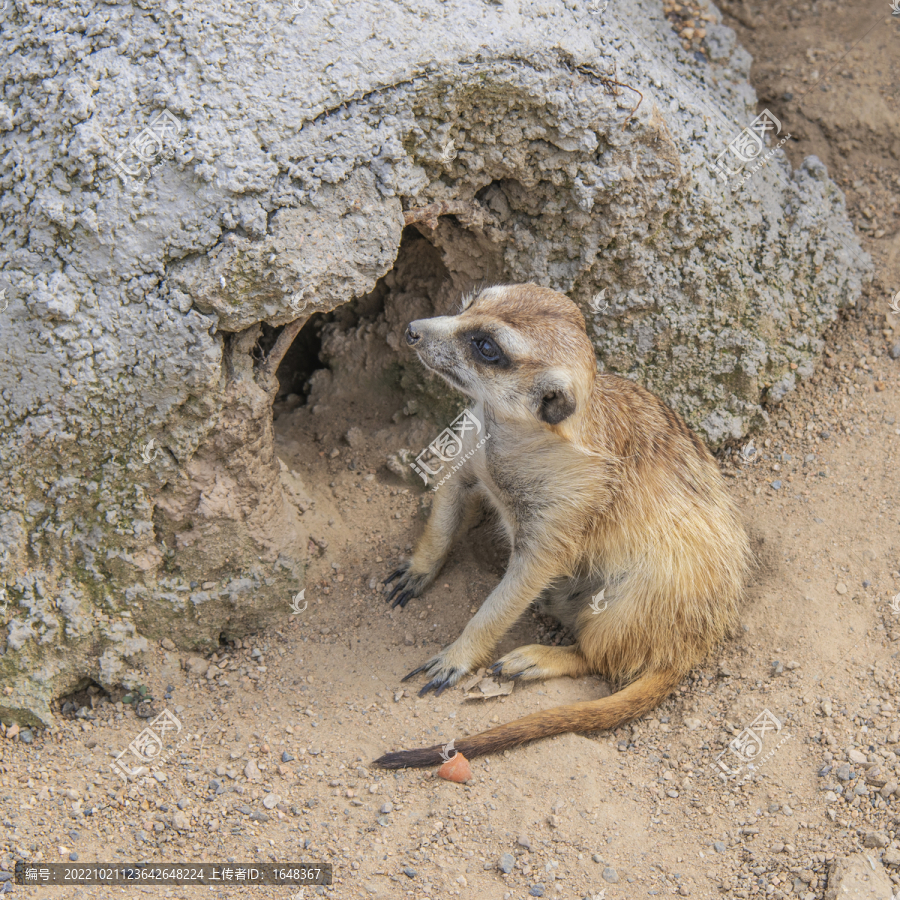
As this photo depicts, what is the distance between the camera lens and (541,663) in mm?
3279

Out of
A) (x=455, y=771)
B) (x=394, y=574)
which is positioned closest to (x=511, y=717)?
(x=455, y=771)

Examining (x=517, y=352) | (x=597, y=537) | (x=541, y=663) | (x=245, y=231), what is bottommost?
(x=541, y=663)

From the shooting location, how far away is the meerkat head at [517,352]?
9.05 ft

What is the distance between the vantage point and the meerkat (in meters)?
2.93

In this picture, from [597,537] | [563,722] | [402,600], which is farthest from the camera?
[402,600]

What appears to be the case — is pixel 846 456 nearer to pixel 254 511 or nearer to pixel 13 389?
pixel 254 511

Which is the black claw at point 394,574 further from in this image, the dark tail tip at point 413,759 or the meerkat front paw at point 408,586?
the dark tail tip at point 413,759

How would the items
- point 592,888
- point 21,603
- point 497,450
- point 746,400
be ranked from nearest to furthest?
point 592,888 → point 21,603 → point 497,450 → point 746,400

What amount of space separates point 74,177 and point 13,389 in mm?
714

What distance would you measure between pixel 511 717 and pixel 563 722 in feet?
0.78

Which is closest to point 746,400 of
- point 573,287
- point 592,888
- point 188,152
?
point 573,287

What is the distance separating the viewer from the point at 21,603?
2.98 meters

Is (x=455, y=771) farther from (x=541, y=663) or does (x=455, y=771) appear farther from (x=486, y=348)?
(x=486, y=348)

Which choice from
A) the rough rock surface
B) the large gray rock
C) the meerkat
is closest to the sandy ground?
the rough rock surface
